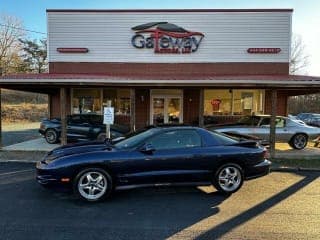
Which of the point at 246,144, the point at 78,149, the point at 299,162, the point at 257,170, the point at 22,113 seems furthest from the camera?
the point at 22,113

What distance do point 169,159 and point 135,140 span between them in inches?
32.1

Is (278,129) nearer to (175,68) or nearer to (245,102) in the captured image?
(245,102)

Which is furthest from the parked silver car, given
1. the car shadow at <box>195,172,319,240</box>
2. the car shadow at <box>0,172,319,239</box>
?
the car shadow at <box>0,172,319,239</box>

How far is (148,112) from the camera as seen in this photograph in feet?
62.0

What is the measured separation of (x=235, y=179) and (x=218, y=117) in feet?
37.7

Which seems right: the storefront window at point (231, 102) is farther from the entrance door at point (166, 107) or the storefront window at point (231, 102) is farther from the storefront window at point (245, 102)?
the entrance door at point (166, 107)

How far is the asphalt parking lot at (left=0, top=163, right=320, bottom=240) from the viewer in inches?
205

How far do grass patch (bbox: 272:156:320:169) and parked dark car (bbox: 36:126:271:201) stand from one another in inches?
140

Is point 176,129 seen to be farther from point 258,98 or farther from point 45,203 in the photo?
point 258,98

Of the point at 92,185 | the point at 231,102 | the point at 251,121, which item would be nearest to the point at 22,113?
the point at 231,102

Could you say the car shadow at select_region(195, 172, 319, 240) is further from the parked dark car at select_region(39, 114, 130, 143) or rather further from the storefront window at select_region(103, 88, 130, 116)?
the storefront window at select_region(103, 88, 130, 116)

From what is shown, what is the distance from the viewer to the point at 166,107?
19.0 metres

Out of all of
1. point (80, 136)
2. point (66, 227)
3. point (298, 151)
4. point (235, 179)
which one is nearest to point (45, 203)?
point (66, 227)

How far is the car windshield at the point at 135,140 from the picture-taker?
722 centimetres
